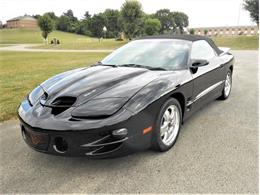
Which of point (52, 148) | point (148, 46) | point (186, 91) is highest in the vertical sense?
point (148, 46)

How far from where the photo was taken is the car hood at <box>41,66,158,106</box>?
2.60m

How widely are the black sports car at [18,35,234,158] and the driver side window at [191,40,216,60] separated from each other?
0.09 ft

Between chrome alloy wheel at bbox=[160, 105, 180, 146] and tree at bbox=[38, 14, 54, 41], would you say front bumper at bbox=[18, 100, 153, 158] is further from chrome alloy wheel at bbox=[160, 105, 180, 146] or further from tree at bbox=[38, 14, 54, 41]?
tree at bbox=[38, 14, 54, 41]

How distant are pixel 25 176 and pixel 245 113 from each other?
3506mm

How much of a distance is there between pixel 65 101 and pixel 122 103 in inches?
25.6

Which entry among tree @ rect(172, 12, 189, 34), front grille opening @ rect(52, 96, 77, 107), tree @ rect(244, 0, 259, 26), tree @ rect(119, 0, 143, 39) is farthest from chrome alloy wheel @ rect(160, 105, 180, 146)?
tree @ rect(172, 12, 189, 34)

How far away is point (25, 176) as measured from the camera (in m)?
2.50

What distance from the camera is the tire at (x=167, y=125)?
8.78 ft

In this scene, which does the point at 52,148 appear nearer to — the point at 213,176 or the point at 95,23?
the point at 213,176

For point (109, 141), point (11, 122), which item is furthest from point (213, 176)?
point (11, 122)

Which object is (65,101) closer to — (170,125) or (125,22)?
(170,125)

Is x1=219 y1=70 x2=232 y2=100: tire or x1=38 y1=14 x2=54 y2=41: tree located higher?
x1=38 y1=14 x2=54 y2=41: tree

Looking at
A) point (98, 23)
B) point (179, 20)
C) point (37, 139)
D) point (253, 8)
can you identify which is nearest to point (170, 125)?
point (37, 139)

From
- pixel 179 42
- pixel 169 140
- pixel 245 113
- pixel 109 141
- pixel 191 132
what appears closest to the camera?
pixel 109 141
